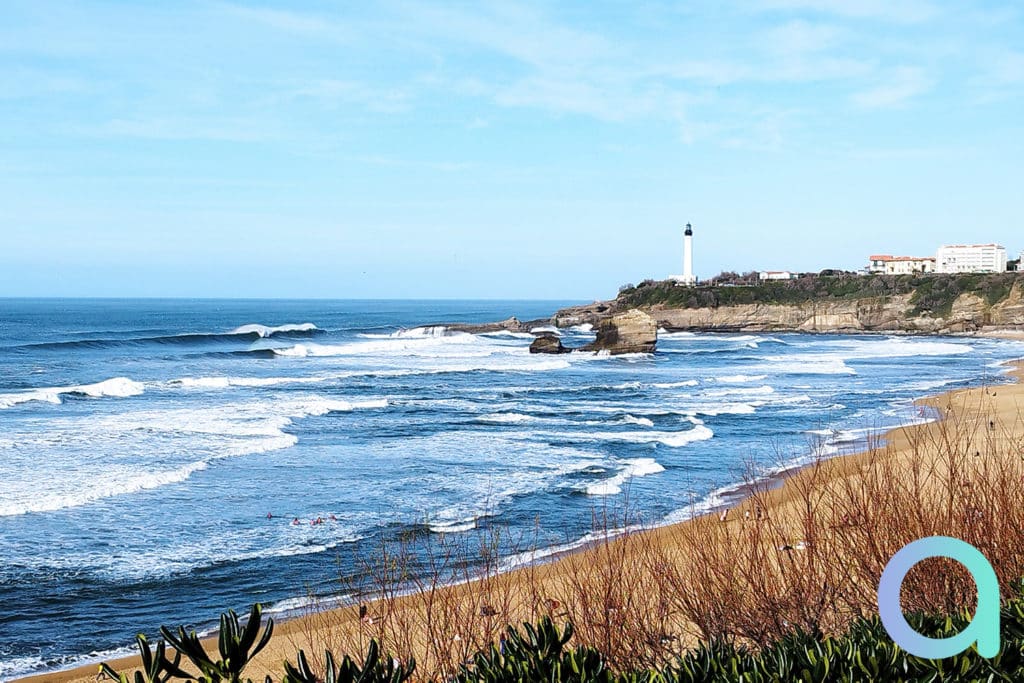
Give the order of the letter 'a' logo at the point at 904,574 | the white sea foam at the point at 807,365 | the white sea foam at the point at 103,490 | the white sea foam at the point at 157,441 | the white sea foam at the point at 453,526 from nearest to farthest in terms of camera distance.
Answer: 1. the letter 'a' logo at the point at 904,574
2. the white sea foam at the point at 453,526
3. the white sea foam at the point at 103,490
4. the white sea foam at the point at 157,441
5. the white sea foam at the point at 807,365

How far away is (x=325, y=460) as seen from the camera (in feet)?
69.7

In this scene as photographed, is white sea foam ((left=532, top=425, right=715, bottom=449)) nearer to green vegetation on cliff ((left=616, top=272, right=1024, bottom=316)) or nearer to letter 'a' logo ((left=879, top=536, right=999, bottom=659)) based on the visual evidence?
letter 'a' logo ((left=879, top=536, right=999, bottom=659))

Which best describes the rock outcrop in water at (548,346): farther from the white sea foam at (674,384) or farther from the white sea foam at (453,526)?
the white sea foam at (453,526)

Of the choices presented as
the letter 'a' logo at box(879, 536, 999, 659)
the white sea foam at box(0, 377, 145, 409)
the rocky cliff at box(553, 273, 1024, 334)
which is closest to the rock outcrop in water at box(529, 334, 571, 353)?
the white sea foam at box(0, 377, 145, 409)

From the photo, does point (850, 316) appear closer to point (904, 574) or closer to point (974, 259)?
point (974, 259)

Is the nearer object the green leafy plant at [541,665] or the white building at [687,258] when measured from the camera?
the green leafy plant at [541,665]

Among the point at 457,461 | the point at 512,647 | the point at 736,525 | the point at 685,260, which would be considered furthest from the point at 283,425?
the point at 685,260

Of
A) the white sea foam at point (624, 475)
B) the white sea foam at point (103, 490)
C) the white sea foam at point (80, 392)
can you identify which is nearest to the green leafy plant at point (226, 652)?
the white sea foam at point (624, 475)

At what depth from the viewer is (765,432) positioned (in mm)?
24969

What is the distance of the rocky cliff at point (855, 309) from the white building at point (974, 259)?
27.3 m

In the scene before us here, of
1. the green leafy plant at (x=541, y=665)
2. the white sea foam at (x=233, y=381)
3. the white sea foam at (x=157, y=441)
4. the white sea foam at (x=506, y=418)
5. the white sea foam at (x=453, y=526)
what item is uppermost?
the green leafy plant at (x=541, y=665)

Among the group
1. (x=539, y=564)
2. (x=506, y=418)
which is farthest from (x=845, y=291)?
(x=539, y=564)

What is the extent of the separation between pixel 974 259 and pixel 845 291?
36.3 m

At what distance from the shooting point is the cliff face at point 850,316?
8219 centimetres
